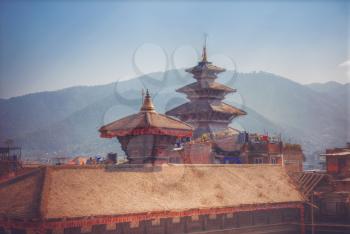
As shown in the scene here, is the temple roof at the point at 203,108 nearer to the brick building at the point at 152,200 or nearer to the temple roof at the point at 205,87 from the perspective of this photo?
the temple roof at the point at 205,87

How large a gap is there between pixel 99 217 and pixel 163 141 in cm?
909

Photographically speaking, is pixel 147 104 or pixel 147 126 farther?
pixel 147 104

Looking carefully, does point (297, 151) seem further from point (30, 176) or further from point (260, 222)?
point (30, 176)

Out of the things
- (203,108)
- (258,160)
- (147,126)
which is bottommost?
(258,160)

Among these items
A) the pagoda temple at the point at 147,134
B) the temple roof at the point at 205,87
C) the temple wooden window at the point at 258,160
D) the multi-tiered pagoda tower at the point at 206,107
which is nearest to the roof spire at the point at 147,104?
the pagoda temple at the point at 147,134

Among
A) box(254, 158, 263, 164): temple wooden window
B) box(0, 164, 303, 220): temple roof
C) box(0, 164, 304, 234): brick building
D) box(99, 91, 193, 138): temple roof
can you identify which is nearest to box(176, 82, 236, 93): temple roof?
box(254, 158, 263, 164): temple wooden window

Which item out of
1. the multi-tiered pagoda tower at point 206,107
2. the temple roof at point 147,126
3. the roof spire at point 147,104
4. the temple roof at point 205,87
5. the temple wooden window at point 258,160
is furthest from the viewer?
the temple roof at point 205,87

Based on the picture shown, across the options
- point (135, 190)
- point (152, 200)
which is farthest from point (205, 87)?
point (152, 200)

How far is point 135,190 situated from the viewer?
866 inches

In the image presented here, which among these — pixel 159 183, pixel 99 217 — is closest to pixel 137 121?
pixel 159 183

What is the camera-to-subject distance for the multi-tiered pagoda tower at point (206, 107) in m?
45.4

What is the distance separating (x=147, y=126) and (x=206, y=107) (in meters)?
20.0

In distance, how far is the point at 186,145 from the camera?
37.6m

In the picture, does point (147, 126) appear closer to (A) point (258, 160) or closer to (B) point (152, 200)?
(B) point (152, 200)
